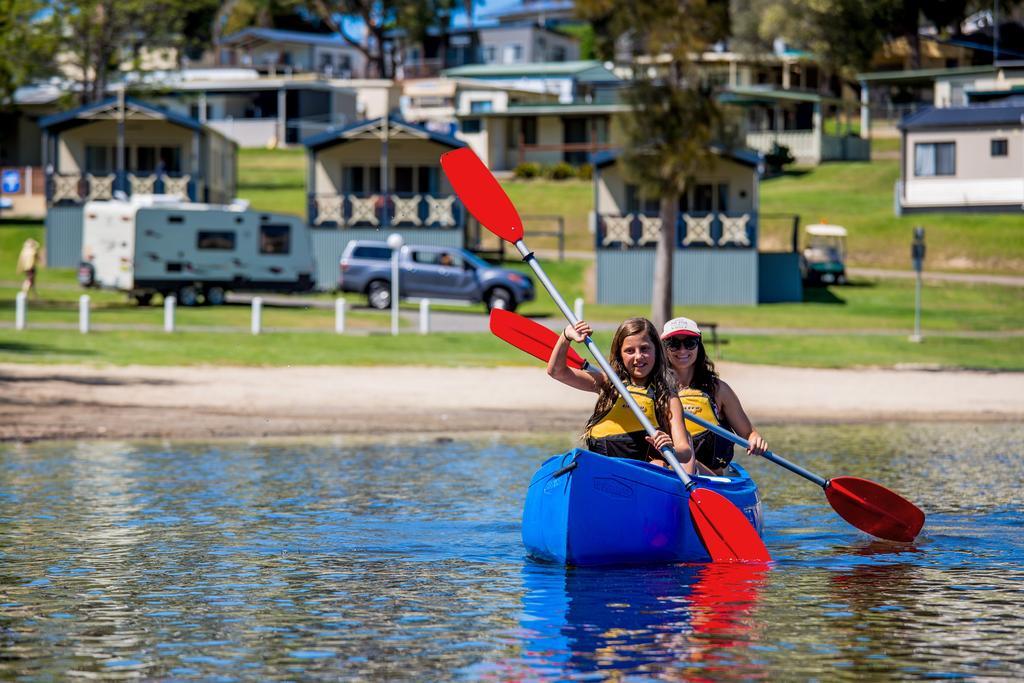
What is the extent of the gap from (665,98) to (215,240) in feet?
40.7

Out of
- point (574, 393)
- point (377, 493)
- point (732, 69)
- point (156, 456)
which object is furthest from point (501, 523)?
point (732, 69)

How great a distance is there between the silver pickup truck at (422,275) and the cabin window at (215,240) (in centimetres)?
299

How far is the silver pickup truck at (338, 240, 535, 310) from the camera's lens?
41594mm

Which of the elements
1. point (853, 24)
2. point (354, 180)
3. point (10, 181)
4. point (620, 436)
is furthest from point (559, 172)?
point (620, 436)

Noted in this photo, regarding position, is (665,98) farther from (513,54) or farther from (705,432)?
(513,54)

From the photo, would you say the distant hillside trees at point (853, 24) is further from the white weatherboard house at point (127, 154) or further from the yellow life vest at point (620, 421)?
the yellow life vest at point (620, 421)

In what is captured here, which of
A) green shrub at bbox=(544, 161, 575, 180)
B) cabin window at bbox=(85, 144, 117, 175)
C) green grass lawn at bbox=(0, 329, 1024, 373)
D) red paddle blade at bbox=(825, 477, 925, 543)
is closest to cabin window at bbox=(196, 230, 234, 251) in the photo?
green grass lawn at bbox=(0, 329, 1024, 373)

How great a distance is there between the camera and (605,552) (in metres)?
12.2

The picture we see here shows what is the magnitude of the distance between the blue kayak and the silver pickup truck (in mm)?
28995

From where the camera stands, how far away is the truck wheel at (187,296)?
132ft

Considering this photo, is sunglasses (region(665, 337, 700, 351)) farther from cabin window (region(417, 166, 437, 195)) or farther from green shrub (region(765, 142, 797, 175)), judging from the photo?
green shrub (region(765, 142, 797, 175))

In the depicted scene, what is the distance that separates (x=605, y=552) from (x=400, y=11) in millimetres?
84697

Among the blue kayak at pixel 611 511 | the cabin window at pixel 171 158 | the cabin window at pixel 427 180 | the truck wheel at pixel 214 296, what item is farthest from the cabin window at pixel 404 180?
the blue kayak at pixel 611 511

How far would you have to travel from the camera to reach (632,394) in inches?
473
